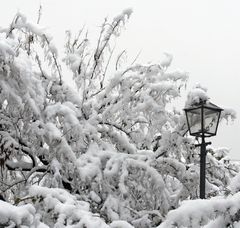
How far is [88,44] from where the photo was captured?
24.5 ft

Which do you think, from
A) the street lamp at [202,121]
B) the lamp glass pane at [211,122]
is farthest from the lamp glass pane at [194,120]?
the lamp glass pane at [211,122]

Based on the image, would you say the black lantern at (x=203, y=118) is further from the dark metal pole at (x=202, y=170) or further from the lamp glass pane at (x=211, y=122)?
the dark metal pole at (x=202, y=170)

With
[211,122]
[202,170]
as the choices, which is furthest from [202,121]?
[202,170]

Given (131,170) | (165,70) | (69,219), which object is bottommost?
(69,219)

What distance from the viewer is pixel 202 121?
610 cm

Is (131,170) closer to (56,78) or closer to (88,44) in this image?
(56,78)

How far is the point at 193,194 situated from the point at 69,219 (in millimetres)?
3769

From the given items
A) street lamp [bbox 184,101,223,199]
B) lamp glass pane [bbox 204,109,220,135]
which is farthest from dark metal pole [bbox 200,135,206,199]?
lamp glass pane [bbox 204,109,220,135]

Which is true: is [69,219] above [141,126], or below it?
below

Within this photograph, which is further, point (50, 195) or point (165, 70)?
point (165, 70)

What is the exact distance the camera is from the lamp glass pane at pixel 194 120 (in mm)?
5887

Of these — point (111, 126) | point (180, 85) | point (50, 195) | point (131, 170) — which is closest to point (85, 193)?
point (131, 170)

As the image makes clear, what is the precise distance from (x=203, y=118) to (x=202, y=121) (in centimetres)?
8

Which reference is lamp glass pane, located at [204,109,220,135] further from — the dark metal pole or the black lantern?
the dark metal pole
